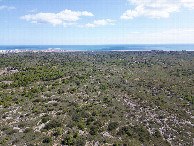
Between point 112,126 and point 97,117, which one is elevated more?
point 97,117

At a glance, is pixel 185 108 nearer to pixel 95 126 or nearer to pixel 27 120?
pixel 95 126

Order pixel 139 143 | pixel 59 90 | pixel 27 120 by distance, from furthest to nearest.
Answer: pixel 59 90 < pixel 27 120 < pixel 139 143

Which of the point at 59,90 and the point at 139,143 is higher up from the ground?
the point at 59,90

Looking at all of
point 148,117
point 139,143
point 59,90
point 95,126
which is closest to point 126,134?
point 139,143

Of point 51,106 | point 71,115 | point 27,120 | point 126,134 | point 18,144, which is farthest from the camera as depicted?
point 51,106

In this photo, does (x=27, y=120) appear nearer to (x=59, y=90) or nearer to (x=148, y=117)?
(x=59, y=90)

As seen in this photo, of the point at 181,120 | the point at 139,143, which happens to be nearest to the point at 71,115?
the point at 139,143

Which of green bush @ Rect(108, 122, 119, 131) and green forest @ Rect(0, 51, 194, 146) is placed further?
green bush @ Rect(108, 122, 119, 131)

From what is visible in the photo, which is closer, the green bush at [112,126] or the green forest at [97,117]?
the green forest at [97,117]

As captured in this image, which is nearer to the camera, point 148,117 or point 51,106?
point 148,117

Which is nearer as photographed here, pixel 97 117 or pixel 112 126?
pixel 112 126
